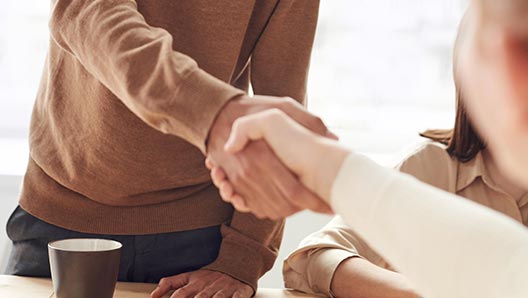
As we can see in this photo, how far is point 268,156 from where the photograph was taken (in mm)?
1111

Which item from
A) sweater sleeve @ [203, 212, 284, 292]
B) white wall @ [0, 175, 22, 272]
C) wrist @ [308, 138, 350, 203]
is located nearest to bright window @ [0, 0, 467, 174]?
→ white wall @ [0, 175, 22, 272]

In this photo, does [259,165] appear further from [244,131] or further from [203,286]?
[203,286]

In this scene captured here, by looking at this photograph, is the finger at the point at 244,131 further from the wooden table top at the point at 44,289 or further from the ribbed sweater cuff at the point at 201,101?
the wooden table top at the point at 44,289

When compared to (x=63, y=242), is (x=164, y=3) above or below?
above

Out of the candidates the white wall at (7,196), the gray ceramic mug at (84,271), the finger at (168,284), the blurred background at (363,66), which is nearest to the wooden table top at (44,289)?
the finger at (168,284)

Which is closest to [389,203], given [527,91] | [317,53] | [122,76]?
[527,91]

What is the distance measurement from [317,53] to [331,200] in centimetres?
197

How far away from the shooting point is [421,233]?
844mm

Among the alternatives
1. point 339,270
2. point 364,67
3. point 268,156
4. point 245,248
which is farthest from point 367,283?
point 364,67

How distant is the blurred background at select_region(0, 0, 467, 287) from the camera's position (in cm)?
285

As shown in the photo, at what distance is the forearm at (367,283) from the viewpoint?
142 cm

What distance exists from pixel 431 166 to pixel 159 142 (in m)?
0.59

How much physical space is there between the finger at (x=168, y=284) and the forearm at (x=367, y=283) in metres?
0.27

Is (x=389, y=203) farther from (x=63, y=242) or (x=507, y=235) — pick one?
(x=63, y=242)
